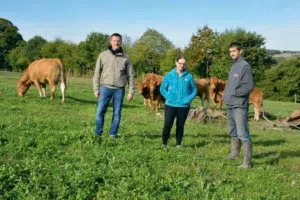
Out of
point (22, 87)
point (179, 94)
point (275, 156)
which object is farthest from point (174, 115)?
point (22, 87)

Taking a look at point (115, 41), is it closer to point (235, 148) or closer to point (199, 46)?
point (235, 148)

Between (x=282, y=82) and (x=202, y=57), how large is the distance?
53.3ft

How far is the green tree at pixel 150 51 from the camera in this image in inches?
2297

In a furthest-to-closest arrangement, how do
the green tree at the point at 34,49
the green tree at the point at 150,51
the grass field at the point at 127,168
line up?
the green tree at the point at 34,49
the green tree at the point at 150,51
the grass field at the point at 127,168

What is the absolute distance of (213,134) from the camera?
11578mm

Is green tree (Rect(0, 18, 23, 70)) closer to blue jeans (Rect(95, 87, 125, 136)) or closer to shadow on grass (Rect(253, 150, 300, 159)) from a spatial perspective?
blue jeans (Rect(95, 87, 125, 136))

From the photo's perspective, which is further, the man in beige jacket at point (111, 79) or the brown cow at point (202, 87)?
the brown cow at point (202, 87)

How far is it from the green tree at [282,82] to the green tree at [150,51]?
19259mm

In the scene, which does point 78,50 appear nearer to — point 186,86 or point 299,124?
point 299,124

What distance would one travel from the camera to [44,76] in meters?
17.7

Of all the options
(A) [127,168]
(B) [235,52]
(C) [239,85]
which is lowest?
(A) [127,168]

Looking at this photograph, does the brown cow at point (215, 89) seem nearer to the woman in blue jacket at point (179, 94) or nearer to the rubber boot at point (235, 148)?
the woman in blue jacket at point (179, 94)

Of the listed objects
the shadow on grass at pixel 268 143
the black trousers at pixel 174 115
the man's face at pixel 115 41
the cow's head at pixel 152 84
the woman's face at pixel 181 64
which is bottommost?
the shadow on grass at pixel 268 143

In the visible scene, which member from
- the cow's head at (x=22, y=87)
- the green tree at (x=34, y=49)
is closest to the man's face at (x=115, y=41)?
the cow's head at (x=22, y=87)
